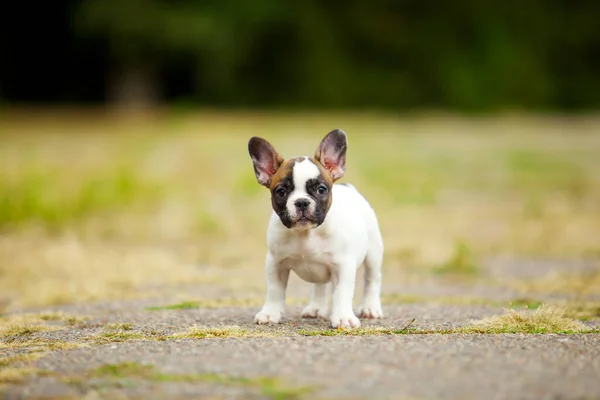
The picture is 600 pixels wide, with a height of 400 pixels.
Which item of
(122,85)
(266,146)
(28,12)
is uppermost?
(28,12)

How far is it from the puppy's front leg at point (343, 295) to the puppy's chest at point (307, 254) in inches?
4.2

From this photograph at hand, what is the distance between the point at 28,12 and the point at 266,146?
84.6ft

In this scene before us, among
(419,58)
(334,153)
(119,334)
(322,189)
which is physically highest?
(419,58)

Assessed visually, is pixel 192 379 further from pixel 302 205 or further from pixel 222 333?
pixel 302 205

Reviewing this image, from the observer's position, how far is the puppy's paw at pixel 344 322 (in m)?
6.14

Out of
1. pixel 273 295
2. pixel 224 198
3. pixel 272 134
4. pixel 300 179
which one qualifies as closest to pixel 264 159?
pixel 300 179

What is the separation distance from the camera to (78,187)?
607 inches

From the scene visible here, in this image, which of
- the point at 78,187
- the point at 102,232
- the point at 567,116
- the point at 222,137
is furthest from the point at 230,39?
the point at 102,232

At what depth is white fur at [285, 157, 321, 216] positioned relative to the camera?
19.7ft

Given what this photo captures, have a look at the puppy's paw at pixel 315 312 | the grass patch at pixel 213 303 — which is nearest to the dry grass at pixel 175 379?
the puppy's paw at pixel 315 312

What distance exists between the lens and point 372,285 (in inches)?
273

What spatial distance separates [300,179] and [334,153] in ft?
1.82

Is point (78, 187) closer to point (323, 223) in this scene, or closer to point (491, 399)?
point (323, 223)

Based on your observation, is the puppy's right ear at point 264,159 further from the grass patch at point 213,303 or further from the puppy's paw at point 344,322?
the grass patch at point 213,303
